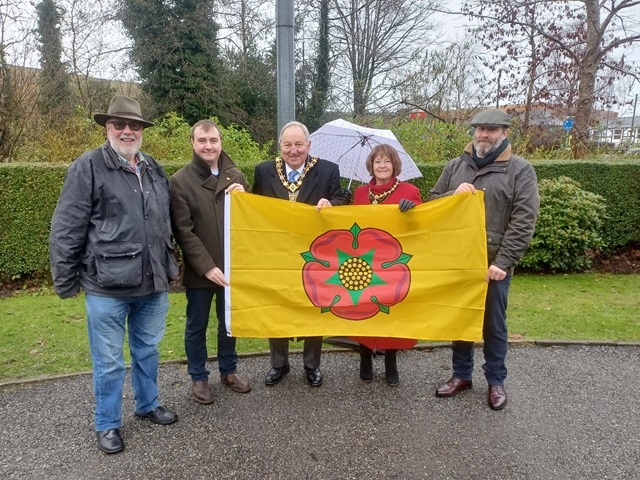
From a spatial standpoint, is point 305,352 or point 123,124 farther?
point 305,352

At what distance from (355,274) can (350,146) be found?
167cm

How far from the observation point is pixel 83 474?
118 inches

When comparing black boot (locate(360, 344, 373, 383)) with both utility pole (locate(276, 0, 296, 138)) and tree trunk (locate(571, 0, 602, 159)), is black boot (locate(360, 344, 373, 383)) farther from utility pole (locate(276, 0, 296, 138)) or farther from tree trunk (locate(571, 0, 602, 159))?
tree trunk (locate(571, 0, 602, 159))

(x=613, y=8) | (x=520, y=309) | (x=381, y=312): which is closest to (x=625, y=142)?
(x=613, y=8)

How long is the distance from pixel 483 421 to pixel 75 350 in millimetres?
3792

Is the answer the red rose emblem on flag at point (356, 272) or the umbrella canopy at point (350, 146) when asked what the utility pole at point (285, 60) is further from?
the red rose emblem on flag at point (356, 272)

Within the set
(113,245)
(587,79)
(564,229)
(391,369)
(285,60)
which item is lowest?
(391,369)

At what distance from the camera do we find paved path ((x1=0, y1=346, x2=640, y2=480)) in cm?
305

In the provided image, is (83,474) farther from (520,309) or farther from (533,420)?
(520,309)

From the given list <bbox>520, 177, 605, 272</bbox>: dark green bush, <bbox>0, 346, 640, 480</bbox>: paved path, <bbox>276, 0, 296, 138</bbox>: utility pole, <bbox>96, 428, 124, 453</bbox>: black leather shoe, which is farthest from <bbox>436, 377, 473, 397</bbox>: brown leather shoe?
<bbox>520, 177, 605, 272</bbox>: dark green bush

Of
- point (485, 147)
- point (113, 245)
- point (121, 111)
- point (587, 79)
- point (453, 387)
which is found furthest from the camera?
point (587, 79)

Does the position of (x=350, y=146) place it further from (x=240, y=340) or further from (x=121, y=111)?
(x=121, y=111)

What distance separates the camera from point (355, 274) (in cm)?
388

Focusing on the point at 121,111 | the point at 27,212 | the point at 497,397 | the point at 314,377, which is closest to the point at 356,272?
the point at 314,377
